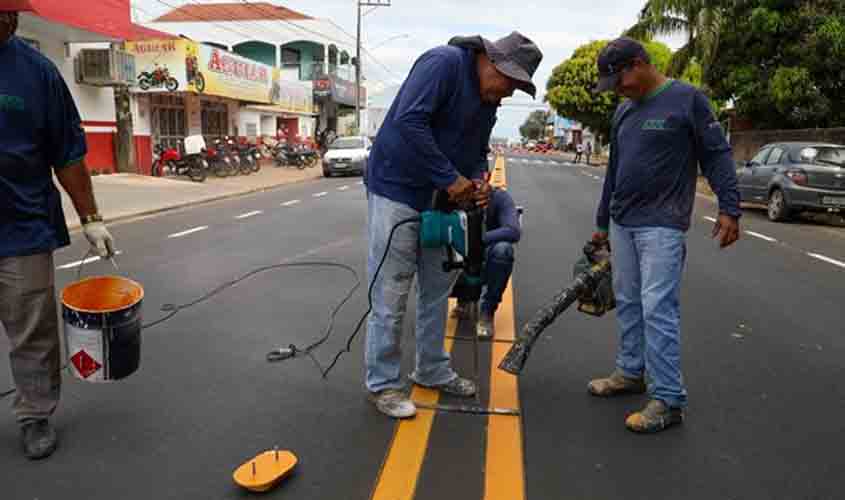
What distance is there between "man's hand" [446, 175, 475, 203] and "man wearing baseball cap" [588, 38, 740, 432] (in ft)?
3.03

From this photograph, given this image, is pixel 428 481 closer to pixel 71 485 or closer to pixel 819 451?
pixel 71 485

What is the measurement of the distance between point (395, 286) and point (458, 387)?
2.49 ft

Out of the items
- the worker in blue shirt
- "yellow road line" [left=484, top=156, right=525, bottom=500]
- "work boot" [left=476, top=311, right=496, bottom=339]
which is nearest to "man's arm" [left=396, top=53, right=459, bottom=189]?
"yellow road line" [left=484, top=156, right=525, bottom=500]

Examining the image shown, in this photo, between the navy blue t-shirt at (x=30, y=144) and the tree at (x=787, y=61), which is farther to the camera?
the tree at (x=787, y=61)

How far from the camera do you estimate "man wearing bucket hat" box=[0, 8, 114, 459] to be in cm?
307

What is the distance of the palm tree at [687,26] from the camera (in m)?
21.8

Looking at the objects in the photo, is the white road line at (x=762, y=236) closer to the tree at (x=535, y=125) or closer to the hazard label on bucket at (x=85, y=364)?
the hazard label on bucket at (x=85, y=364)

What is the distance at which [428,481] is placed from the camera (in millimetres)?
3004

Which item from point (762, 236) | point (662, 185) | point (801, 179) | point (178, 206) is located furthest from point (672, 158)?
point (178, 206)

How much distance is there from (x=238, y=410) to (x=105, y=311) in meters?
0.87

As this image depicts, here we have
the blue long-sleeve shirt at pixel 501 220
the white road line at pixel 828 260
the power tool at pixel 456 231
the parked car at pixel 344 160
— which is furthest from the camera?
the parked car at pixel 344 160

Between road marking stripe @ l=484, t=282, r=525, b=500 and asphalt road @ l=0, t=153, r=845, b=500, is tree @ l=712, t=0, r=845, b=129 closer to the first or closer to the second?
asphalt road @ l=0, t=153, r=845, b=500

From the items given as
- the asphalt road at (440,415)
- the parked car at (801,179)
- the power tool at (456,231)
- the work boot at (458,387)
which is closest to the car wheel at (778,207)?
the parked car at (801,179)

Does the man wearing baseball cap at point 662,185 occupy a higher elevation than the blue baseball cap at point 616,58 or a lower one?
lower
